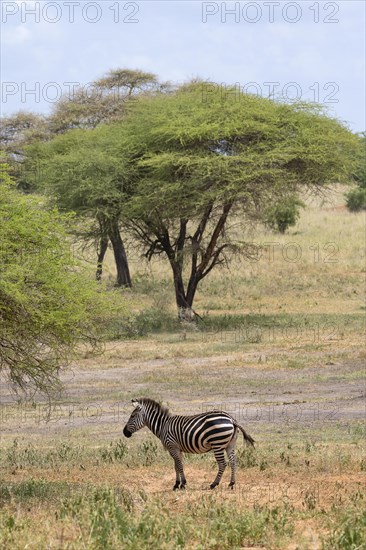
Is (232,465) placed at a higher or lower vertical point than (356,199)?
lower

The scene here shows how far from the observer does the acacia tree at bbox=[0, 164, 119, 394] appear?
492 inches

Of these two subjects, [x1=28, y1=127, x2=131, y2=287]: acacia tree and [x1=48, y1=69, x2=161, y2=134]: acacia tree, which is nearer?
[x1=28, y1=127, x2=131, y2=287]: acacia tree

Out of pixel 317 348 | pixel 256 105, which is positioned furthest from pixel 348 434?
pixel 256 105

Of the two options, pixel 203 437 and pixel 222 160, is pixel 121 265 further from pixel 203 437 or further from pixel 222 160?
pixel 203 437

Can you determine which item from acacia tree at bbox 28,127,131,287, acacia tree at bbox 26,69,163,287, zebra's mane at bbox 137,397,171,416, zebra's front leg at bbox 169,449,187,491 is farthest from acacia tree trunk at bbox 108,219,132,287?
zebra's front leg at bbox 169,449,187,491

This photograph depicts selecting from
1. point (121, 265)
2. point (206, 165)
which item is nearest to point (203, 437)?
point (206, 165)

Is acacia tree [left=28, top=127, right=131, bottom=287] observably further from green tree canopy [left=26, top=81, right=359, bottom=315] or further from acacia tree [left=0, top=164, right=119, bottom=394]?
acacia tree [left=0, top=164, right=119, bottom=394]

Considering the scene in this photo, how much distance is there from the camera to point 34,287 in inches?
509

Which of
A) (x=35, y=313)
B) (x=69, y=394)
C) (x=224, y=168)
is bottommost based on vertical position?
(x=69, y=394)

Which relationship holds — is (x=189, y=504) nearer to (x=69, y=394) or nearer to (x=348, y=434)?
(x=348, y=434)

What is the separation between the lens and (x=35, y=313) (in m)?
12.7

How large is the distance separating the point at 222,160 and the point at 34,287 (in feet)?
76.9

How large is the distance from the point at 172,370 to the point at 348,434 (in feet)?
35.4

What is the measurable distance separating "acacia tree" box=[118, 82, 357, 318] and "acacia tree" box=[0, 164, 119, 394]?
21.6 m
